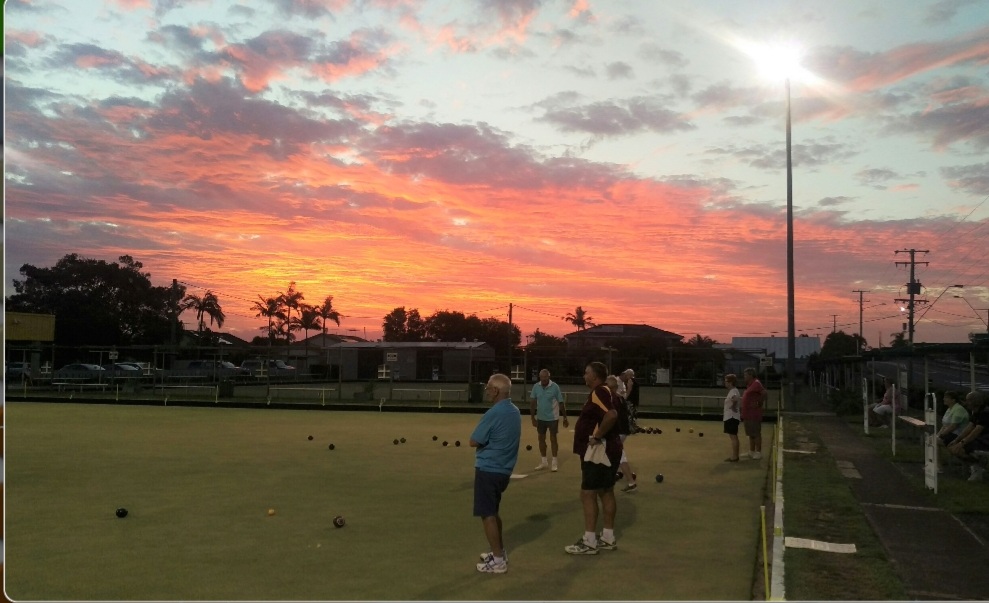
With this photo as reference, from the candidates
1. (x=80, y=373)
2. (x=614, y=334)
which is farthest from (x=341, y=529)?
(x=614, y=334)

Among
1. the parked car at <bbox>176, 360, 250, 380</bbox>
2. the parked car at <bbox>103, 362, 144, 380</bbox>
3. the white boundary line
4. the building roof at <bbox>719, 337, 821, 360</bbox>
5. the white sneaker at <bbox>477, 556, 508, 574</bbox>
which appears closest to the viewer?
the white boundary line

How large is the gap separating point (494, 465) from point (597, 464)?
116 centimetres

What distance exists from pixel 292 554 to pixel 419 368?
184ft

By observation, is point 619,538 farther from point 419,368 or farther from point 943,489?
point 419,368

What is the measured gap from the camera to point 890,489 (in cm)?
1277

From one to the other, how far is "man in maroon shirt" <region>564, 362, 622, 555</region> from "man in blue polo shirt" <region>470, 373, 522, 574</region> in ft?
2.77

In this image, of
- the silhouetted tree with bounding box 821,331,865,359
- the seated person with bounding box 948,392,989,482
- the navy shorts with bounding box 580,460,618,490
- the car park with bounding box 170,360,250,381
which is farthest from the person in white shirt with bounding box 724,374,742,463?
the silhouetted tree with bounding box 821,331,865,359

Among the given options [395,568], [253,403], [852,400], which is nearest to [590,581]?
[395,568]

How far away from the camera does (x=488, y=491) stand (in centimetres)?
763

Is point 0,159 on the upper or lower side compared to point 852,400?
upper

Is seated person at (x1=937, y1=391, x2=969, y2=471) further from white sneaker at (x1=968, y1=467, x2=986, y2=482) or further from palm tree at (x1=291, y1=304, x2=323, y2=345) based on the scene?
palm tree at (x1=291, y1=304, x2=323, y2=345)

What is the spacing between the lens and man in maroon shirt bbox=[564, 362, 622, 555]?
8.24 meters

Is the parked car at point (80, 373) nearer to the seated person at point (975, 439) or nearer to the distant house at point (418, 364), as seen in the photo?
the distant house at point (418, 364)

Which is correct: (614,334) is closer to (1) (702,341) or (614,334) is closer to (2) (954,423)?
(1) (702,341)
